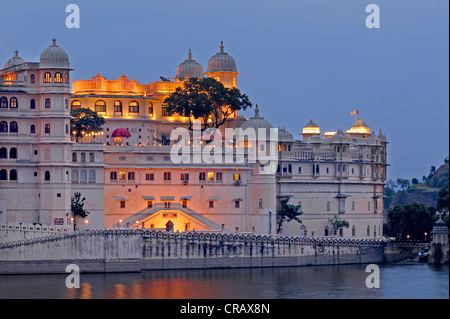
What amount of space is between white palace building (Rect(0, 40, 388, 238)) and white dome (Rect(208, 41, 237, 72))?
0.13 meters

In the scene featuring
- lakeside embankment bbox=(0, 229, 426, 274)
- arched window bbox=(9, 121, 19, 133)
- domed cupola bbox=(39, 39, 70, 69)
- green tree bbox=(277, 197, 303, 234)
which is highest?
domed cupola bbox=(39, 39, 70, 69)

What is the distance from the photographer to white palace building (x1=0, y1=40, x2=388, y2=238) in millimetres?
114562

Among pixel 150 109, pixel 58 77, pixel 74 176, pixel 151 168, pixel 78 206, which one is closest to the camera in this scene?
pixel 58 77

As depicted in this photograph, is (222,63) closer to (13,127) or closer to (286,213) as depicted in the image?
(286,213)

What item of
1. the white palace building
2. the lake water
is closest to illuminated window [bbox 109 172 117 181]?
the white palace building

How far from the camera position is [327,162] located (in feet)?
450

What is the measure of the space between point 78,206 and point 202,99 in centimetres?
2064

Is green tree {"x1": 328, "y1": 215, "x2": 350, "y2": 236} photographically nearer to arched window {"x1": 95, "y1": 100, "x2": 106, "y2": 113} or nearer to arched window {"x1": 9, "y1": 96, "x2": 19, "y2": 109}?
arched window {"x1": 95, "y1": 100, "x2": 106, "y2": 113}

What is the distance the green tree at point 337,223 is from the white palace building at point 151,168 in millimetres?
535

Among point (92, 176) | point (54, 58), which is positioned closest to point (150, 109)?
point (92, 176)

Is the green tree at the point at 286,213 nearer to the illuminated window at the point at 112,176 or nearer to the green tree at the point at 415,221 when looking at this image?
the green tree at the point at 415,221

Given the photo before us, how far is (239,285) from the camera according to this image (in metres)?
104

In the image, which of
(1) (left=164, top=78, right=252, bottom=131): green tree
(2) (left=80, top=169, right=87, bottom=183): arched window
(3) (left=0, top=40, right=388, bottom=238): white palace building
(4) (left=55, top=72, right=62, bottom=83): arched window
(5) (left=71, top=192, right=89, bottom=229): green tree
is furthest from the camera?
(1) (left=164, top=78, right=252, bottom=131): green tree

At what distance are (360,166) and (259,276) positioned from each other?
109 feet
